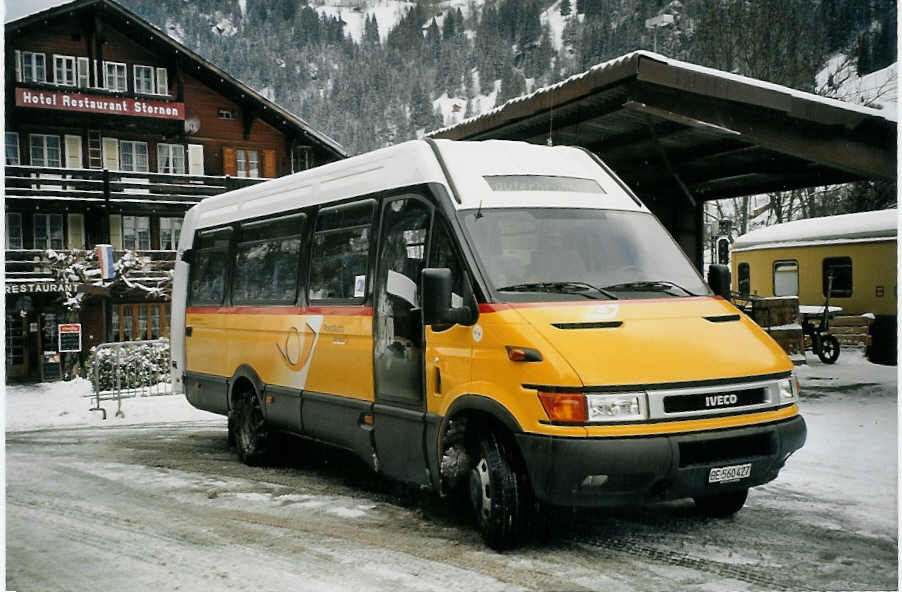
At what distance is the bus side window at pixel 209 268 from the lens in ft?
33.0

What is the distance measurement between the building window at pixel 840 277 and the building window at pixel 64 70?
2023cm

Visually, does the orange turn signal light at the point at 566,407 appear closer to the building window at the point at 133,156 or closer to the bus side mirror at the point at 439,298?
the bus side mirror at the point at 439,298

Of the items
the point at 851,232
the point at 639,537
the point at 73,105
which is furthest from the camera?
the point at 73,105

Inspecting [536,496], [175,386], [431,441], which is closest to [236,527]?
[431,441]

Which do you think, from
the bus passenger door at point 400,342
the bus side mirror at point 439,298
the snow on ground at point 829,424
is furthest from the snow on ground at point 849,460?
the bus side mirror at point 439,298

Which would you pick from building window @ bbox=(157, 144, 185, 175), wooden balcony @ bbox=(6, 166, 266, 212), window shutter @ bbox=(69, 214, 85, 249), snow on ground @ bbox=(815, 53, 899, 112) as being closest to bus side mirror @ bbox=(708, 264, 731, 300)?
snow on ground @ bbox=(815, 53, 899, 112)

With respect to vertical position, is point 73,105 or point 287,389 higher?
point 73,105

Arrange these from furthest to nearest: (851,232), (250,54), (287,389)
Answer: (250,54)
(851,232)
(287,389)

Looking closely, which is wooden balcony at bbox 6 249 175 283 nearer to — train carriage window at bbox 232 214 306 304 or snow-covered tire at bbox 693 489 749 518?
train carriage window at bbox 232 214 306 304

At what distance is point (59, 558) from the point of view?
5988mm

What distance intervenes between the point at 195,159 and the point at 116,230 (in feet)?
11.8

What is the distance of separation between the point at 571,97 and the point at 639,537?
6857 millimetres

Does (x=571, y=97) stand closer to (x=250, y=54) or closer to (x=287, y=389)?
(x=287, y=389)

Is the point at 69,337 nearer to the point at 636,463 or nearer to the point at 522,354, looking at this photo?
the point at 522,354
